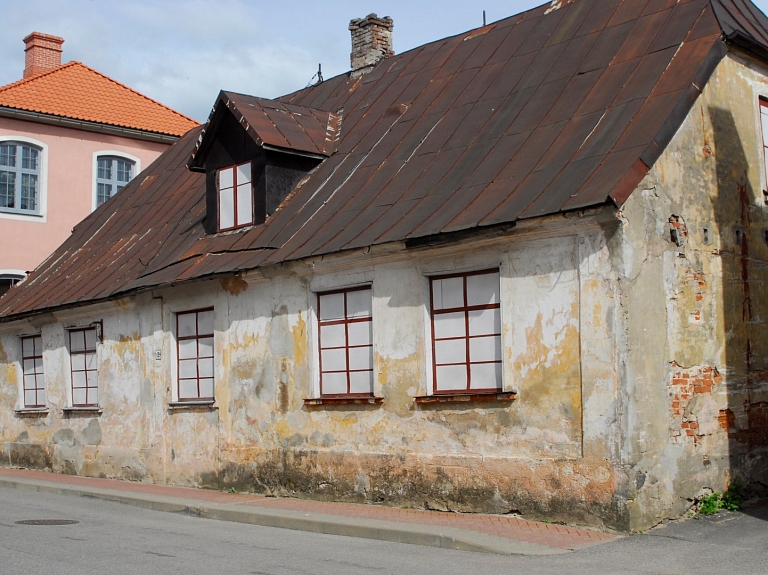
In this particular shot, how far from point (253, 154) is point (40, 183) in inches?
493

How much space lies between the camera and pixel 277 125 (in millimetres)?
15648

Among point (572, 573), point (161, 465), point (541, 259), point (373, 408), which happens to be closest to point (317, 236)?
point (373, 408)

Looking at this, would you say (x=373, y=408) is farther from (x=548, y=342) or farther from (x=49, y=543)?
(x=49, y=543)

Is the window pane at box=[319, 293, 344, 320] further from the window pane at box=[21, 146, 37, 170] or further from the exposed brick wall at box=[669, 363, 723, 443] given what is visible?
the window pane at box=[21, 146, 37, 170]

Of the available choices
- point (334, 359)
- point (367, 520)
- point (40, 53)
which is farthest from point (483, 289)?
point (40, 53)

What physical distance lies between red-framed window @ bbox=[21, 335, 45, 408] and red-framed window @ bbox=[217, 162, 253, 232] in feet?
18.8

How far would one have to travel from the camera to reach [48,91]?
26484 millimetres

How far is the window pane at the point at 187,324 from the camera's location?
1528cm

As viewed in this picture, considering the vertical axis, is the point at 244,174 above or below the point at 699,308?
above

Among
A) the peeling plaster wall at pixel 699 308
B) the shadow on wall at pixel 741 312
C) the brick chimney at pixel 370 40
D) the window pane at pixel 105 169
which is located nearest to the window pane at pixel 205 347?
the brick chimney at pixel 370 40

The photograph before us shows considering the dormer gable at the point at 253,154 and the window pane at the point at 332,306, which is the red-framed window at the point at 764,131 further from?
the dormer gable at the point at 253,154

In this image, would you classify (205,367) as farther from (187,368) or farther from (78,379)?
(78,379)

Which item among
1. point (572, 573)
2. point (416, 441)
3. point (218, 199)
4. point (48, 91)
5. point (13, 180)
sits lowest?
point (572, 573)

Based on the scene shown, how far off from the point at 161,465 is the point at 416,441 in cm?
557
